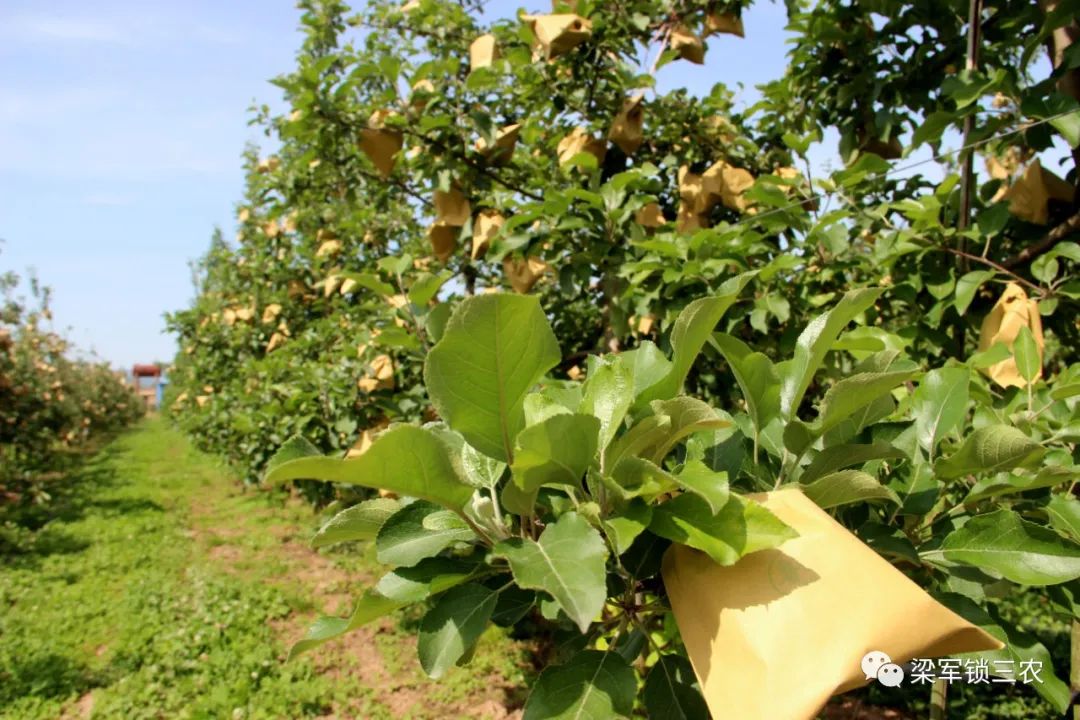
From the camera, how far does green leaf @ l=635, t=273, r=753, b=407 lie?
50 cm

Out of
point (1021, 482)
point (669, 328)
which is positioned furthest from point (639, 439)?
point (669, 328)

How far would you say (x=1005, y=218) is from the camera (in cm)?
146

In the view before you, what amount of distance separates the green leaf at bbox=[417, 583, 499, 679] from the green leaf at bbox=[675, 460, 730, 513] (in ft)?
0.60

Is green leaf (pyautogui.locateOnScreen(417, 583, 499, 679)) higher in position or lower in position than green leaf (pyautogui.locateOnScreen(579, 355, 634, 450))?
lower

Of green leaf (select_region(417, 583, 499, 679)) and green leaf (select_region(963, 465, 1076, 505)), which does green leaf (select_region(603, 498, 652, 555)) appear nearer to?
green leaf (select_region(417, 583, 499, 679))

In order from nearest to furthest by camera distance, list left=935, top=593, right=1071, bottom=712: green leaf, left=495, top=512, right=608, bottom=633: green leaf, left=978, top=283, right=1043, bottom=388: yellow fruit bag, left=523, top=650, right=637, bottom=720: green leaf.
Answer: left=495, top=512, right=608, bottom=633: green leaf, left=523, top=650, right=637, bottom=720: green leaf, left=935, top=593, right=1071, bottom=712: green leaf, left=978, top=283, right=1043, bottom=388: yellow fruit bag

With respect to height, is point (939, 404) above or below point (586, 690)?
above

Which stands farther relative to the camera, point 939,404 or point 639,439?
point 939,404

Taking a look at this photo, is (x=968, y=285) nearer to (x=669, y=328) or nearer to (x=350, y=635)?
(x=669, y=328)

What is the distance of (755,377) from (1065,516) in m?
0.36

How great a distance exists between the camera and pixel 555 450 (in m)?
0.46

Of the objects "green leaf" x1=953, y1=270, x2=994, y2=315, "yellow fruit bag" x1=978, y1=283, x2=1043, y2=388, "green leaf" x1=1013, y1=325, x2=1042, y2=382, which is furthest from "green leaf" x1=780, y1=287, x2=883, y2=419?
"green leaf" x1=953, y1=270, x2=994, y2=315

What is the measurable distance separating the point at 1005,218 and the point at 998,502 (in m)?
1.00

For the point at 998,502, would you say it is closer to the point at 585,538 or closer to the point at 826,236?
the point at 585,538
